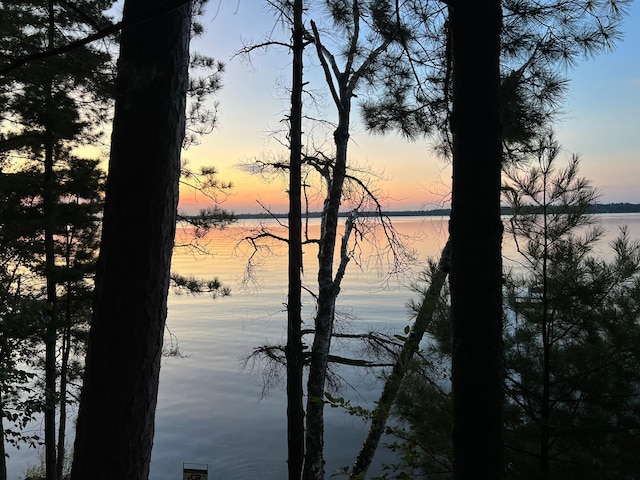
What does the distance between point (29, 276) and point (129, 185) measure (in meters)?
8.50

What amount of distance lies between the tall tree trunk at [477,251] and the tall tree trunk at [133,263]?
1.14 m

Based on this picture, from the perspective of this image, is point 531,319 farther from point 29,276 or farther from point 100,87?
point 29,276

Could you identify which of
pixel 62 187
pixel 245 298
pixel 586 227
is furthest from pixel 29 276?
pixel 245 298

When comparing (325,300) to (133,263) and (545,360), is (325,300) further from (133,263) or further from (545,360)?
(133,263)

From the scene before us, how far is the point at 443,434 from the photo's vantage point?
3459 millimetres

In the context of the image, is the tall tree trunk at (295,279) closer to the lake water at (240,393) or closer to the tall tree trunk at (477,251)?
the lake water at (240,393)

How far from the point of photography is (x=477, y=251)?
141 cm

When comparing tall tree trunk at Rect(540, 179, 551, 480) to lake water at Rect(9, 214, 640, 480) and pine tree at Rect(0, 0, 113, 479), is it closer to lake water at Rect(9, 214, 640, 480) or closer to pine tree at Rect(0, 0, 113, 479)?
lake water at Rect(9, 214, 640, 480)

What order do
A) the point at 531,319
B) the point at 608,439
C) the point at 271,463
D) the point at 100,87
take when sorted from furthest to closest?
the point at 271,463, the point at 531,319, the point at 608,439, the point at 100,87

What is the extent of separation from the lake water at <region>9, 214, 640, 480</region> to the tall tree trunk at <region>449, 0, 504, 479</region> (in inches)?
137

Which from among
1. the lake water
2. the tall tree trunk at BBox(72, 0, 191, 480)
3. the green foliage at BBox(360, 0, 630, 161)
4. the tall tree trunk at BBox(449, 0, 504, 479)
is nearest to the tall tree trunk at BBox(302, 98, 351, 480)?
the lake water

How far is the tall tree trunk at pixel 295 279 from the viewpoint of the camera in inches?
277

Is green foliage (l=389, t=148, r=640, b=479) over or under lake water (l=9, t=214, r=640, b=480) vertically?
over

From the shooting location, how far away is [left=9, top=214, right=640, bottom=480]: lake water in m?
9.34
